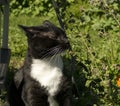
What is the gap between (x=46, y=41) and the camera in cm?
429

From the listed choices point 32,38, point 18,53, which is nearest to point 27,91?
point 32,38

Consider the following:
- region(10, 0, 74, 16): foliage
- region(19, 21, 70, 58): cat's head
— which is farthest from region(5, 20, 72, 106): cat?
region(10, 0, 74, 16): foliage

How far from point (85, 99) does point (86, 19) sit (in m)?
3.67

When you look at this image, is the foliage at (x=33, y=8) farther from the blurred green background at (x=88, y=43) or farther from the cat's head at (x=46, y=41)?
the cat's head at (x=46, y=41)

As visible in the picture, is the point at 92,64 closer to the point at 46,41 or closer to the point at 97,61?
the point at 97,61

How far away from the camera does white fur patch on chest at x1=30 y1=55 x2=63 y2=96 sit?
4449 millimetres

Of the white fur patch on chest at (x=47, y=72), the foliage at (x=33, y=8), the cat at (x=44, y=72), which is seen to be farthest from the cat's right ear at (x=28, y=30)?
the foliage at (x=33, y=8)

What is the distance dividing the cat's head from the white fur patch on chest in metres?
0.09

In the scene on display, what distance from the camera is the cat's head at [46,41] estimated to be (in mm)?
4234

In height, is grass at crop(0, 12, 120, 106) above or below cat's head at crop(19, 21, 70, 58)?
below

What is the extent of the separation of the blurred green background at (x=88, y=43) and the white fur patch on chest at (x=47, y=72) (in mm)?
239

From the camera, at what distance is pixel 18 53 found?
6930 mm

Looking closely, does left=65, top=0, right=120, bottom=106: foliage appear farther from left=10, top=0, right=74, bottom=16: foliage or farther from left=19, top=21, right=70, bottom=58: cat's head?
left=10, top=0, right=74, bottom=16: foliage

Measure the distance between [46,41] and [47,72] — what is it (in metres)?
0.32
